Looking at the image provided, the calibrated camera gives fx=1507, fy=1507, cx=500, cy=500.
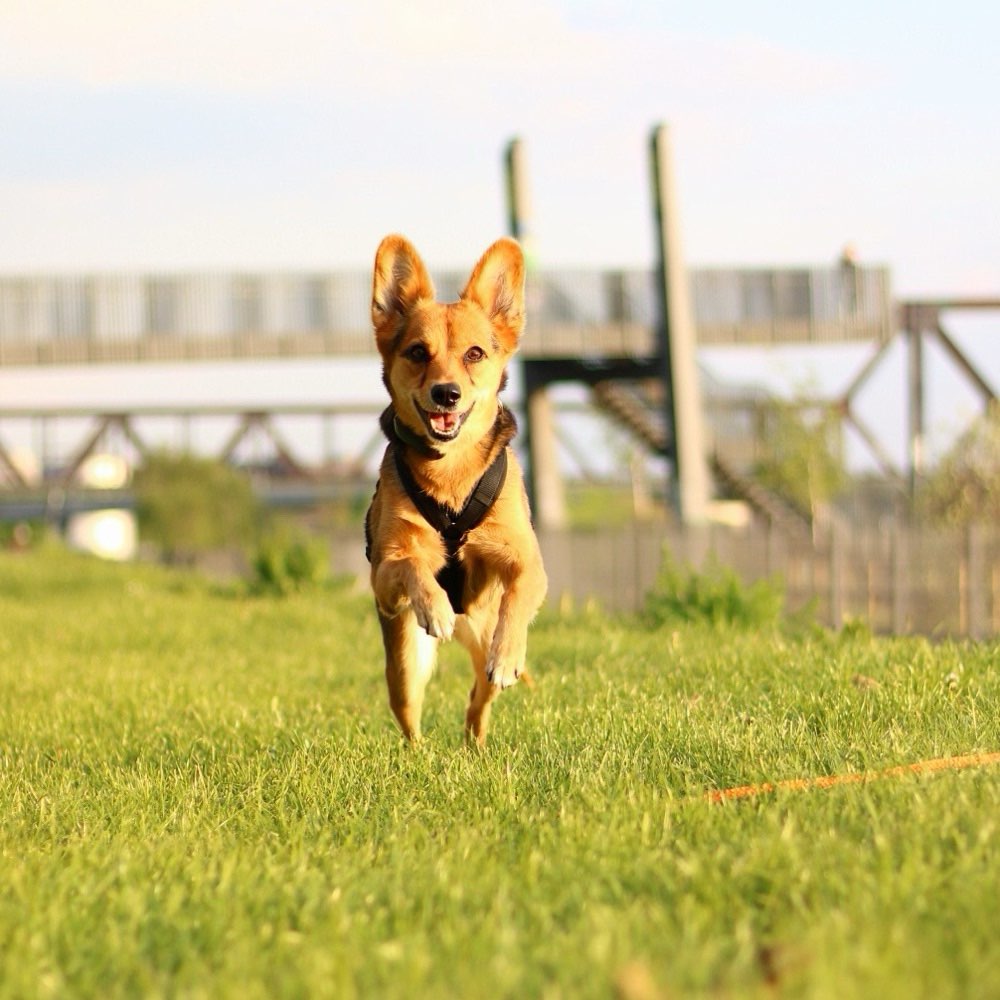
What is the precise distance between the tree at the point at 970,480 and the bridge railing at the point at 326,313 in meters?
3.57

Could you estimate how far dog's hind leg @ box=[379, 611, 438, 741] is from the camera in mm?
6559

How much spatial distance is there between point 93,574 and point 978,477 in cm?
1795

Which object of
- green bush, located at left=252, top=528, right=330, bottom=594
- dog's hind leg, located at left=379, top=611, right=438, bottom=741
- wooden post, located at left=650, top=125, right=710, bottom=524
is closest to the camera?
dog's hind leg, located at left=379, top=611, right=438, bottom=741

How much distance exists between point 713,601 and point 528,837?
26.2ft

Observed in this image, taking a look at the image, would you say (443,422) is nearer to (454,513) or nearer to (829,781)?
(454,513)

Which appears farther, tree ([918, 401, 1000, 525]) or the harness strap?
tree ([918, 401, 1000, 525])

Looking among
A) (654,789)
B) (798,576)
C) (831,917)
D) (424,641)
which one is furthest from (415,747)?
(798,576)

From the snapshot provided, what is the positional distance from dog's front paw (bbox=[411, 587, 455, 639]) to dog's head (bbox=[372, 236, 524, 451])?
76 centimetres

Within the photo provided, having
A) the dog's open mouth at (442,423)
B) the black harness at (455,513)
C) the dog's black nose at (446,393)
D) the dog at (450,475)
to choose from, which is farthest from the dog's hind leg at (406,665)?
the dog's black nose at (446,393)

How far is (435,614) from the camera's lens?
233 inches

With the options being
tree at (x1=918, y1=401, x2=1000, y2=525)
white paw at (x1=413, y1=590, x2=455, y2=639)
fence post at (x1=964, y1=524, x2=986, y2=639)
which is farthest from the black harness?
tree at (x1=918, y1=401, x2=1000, y2=525)

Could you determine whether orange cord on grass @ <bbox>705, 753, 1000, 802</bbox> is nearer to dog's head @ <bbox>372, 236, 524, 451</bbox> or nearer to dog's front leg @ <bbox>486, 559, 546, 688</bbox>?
dog's front leg @ <bbox>486, 559, 546, 688</bbox>

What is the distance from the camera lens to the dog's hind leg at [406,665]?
656 cm

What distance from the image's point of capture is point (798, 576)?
23578 millimetres
